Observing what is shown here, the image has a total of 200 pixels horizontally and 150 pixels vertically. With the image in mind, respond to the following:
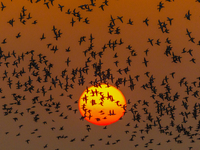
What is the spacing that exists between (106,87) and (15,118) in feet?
31.1

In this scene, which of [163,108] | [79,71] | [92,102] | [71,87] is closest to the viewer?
[79,71]

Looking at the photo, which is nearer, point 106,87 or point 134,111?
point 106,87

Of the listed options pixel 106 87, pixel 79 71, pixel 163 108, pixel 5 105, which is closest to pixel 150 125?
pixel 163 108

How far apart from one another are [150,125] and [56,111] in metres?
9.17

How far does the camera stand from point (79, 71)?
17484 mm

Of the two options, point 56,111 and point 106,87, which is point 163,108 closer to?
point 106,87

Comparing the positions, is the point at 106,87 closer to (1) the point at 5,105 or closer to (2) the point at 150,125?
(2) the point at 150,125

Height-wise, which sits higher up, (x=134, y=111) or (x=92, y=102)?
(x=134, y=111)

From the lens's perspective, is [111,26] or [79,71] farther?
[79,71]

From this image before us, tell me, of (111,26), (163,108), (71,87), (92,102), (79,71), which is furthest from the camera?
(163,108)

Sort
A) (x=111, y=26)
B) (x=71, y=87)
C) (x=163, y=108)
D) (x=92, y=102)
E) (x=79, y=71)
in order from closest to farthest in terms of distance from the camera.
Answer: (x=111, y=26) → (x=79, y=71) → (x=92, y=102) → (x=71, y=87) → (x=163, y=108)

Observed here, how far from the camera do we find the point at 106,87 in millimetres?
21266

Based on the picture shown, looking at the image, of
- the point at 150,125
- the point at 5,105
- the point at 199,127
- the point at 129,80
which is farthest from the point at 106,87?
the point at 199,127

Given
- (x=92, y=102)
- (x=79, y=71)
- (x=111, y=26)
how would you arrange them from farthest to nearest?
1. (x=92, y=102)
2. (x=79, y=71)
3. (x=111, y=26)
